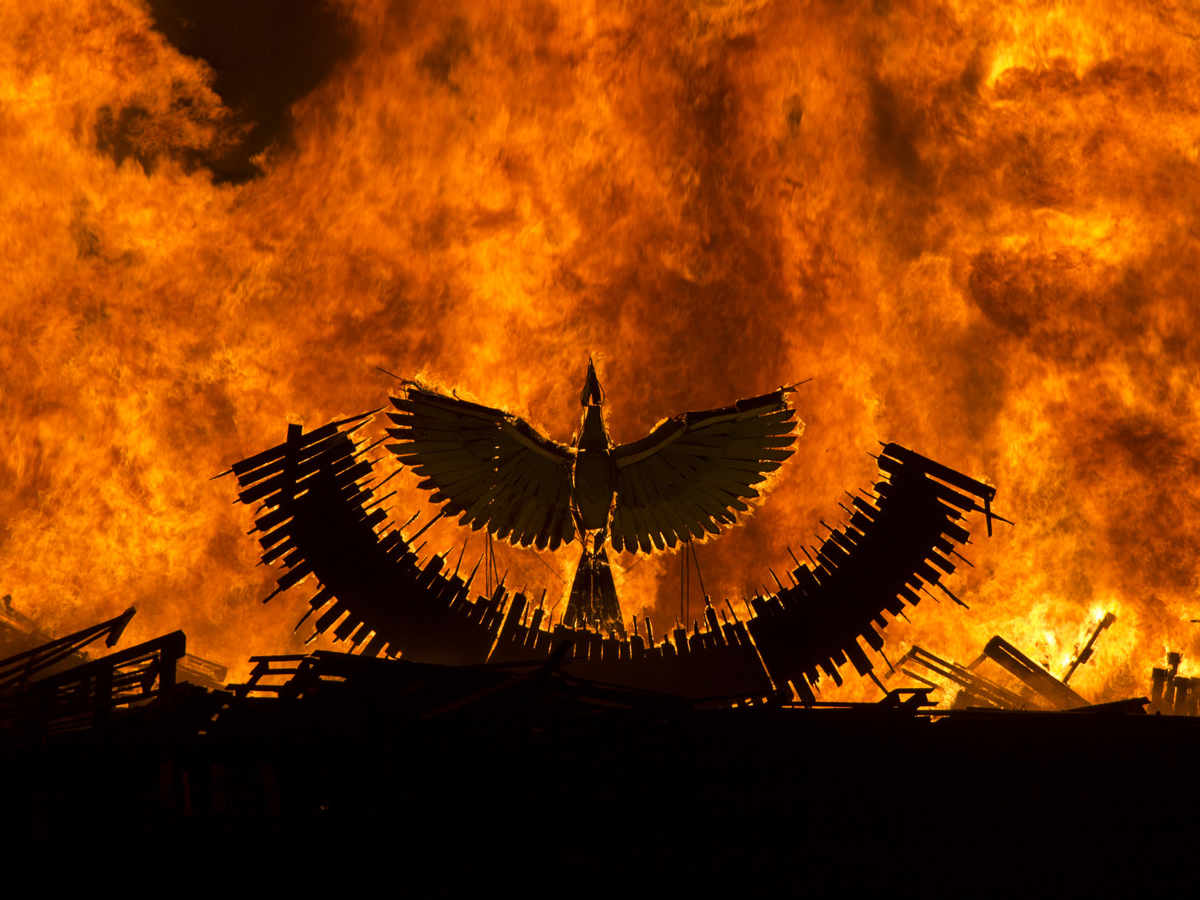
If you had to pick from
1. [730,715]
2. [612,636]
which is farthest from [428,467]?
[730,715]

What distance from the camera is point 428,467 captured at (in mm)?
13266

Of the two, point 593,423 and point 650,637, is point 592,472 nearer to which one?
point 593,423

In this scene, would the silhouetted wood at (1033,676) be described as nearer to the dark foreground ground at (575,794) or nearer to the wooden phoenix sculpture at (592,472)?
the wooden phoenix sculpture at (592,472)

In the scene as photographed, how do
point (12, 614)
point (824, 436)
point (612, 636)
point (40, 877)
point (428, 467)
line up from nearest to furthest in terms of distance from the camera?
point (40, 877) < point (612, 636) < point (428, 467) < point (12, 614) < point (824, 436)

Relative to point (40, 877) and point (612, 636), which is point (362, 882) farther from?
point (612, 636)

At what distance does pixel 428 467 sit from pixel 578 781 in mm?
5967

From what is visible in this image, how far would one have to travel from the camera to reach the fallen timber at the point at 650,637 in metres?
11.6

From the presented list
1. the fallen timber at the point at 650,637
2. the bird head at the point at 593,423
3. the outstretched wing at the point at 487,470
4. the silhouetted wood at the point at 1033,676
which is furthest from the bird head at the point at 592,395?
the silhouetted wood at the point at 1033,676

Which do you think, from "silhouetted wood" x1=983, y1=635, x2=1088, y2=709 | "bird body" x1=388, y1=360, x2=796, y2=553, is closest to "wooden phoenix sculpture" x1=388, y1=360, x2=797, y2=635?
"bird body" x1=388, y1=360, x2=796, y2=553

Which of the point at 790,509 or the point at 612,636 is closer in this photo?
the point at 612,636

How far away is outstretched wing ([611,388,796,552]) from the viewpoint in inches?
501

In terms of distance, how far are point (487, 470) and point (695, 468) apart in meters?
2.75

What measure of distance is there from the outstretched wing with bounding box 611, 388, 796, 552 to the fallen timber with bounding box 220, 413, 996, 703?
5.15 ft

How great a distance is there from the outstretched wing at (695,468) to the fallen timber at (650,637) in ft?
5.15
